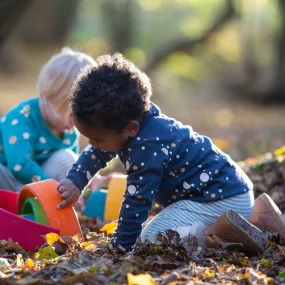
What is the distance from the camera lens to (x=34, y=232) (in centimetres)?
364

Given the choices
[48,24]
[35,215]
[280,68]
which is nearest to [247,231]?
[35,215]

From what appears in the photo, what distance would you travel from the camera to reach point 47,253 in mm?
3361

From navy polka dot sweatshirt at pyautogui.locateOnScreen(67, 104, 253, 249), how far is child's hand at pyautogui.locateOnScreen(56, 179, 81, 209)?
0.03 m

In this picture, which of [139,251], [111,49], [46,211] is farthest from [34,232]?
[111,49]

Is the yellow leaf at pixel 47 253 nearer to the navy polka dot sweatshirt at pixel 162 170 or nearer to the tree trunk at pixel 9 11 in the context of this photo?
the navy polka dot sweatshirt at pixel 162 170

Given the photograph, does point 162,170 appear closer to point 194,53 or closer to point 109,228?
point 109,228

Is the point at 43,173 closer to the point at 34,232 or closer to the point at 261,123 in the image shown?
the point at 34,232

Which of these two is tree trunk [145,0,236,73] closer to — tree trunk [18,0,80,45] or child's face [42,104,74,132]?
tree trunk [18,0,80,45]

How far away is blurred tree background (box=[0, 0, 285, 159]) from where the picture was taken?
11852mm

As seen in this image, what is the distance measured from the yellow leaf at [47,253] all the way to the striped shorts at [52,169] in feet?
4.75

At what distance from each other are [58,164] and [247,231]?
1780 mm

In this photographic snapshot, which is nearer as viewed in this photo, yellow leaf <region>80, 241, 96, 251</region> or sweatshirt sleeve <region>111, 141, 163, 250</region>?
sweatshirt sleeve <region>111, 141, 163, 250</region>

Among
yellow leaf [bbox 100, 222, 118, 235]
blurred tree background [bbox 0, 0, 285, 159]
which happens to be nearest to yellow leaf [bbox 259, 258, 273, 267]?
yellow leaf [bbox 100, 222, 118, 235]

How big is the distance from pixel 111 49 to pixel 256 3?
3.52 m
